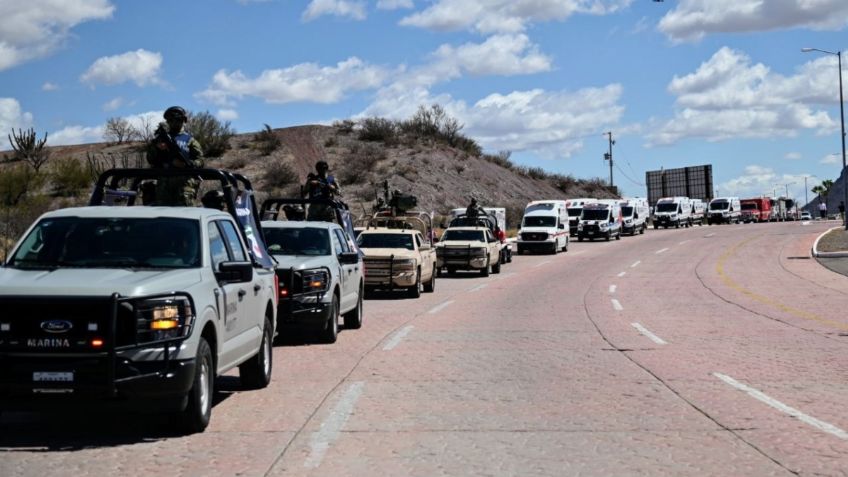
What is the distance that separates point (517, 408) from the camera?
9.29 meters

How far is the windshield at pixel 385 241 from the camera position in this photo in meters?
25.3

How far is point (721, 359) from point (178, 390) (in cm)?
766

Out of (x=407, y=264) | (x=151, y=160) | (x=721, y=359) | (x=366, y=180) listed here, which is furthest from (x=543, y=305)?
(x=366, y=180)

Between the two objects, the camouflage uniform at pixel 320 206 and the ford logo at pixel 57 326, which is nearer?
the ford logo at pixel 57 326

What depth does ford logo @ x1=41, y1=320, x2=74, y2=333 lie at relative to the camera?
7395 millimetres

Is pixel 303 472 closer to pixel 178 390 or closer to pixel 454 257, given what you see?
pixel 178 390

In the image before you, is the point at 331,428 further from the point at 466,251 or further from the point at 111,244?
the point at 466,251

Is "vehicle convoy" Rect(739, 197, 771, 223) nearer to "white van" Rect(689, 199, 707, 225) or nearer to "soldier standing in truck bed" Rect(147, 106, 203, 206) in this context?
"white van" Rect(689, 199, 707, 225)

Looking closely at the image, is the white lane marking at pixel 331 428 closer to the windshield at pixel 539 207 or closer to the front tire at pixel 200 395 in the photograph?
the front tire at pixel 200 395

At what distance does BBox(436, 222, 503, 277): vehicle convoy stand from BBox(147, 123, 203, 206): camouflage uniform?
71.6ft

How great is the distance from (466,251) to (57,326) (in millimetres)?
26902

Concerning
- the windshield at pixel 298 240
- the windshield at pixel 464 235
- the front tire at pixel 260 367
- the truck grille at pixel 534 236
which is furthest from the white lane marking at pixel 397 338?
the truck grille at pixel 534 236

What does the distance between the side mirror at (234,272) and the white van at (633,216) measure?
62.3 m

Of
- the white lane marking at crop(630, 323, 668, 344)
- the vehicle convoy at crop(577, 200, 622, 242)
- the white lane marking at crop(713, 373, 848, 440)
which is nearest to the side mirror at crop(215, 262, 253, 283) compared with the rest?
the white lane marking at crop(713, 373, 848, 440)
